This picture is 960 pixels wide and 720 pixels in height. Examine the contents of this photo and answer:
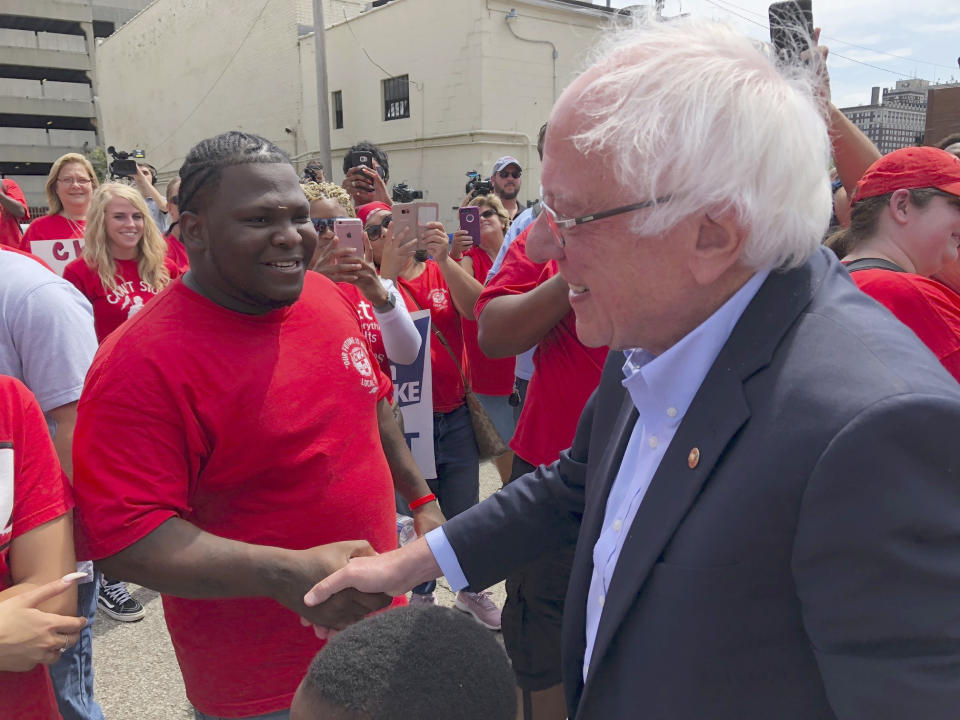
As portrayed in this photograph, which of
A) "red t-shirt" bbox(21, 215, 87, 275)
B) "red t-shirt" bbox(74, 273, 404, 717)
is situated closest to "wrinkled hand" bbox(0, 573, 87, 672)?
"red t-shirt" bbox(74, 273, 404, 717)

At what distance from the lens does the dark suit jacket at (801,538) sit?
805 millimetres

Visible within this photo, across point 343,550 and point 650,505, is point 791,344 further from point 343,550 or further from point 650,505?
point 343,550

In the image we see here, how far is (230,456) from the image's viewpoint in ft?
5.12

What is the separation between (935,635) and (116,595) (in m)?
3.81

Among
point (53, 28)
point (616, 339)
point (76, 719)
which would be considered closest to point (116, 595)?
point (76, 719)

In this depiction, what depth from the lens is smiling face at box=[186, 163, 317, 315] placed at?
5.37 ft

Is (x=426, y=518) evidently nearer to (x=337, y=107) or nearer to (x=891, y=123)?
(x=891, y=123)

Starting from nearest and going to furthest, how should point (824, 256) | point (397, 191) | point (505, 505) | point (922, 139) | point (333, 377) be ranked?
1. point (824, 256)
2. point (505, 505)
3. point (333, 377)
4. point (397, 191)
5. point (922, 139)

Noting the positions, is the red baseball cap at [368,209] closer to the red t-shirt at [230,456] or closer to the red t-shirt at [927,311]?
the red t-shirt at [230,456]

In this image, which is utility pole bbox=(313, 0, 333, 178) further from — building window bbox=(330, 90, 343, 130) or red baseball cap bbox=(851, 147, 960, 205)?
red baseball cap bbox=(851, 147, 960, 205)

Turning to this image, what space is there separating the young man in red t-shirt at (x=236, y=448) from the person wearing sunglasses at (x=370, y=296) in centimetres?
75

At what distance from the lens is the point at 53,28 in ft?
148

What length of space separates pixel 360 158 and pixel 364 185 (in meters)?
0.31

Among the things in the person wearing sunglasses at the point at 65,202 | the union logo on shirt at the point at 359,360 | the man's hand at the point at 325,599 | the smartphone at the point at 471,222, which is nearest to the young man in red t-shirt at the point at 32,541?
the man's hand at the point at 325,599
